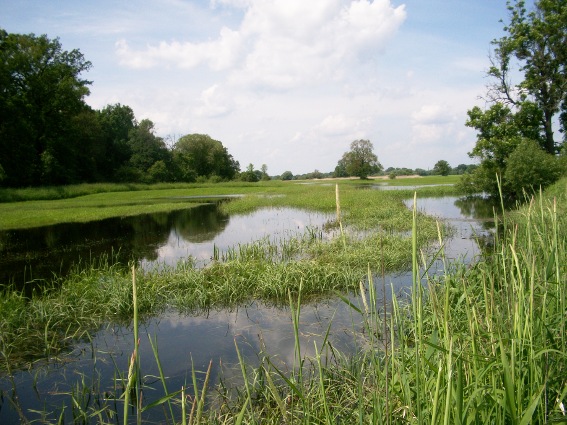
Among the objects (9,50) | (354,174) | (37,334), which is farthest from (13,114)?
(354,174)

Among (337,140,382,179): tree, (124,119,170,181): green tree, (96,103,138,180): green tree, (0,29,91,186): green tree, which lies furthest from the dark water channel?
(337,140,382,179): tree

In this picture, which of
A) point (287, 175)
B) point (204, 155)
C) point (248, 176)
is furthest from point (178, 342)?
point (287, 175)

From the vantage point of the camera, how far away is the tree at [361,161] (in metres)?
103

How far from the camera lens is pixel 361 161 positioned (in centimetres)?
10494

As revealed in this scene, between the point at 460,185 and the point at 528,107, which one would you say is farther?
the point at 460,185

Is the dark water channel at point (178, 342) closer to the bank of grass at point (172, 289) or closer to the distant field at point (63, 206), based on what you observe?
the bank of grass at point (172, 289)

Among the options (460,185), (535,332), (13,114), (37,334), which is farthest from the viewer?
(13,114)

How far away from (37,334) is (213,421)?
460 cm

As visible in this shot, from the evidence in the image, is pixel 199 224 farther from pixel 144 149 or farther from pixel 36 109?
pixel 144 149

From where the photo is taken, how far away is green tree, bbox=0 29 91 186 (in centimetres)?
3891

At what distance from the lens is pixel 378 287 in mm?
8852

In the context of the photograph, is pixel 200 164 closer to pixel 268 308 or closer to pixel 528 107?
pixel 528 107

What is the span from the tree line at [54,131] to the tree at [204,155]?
20721 mm

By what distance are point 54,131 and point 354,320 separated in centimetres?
4969
